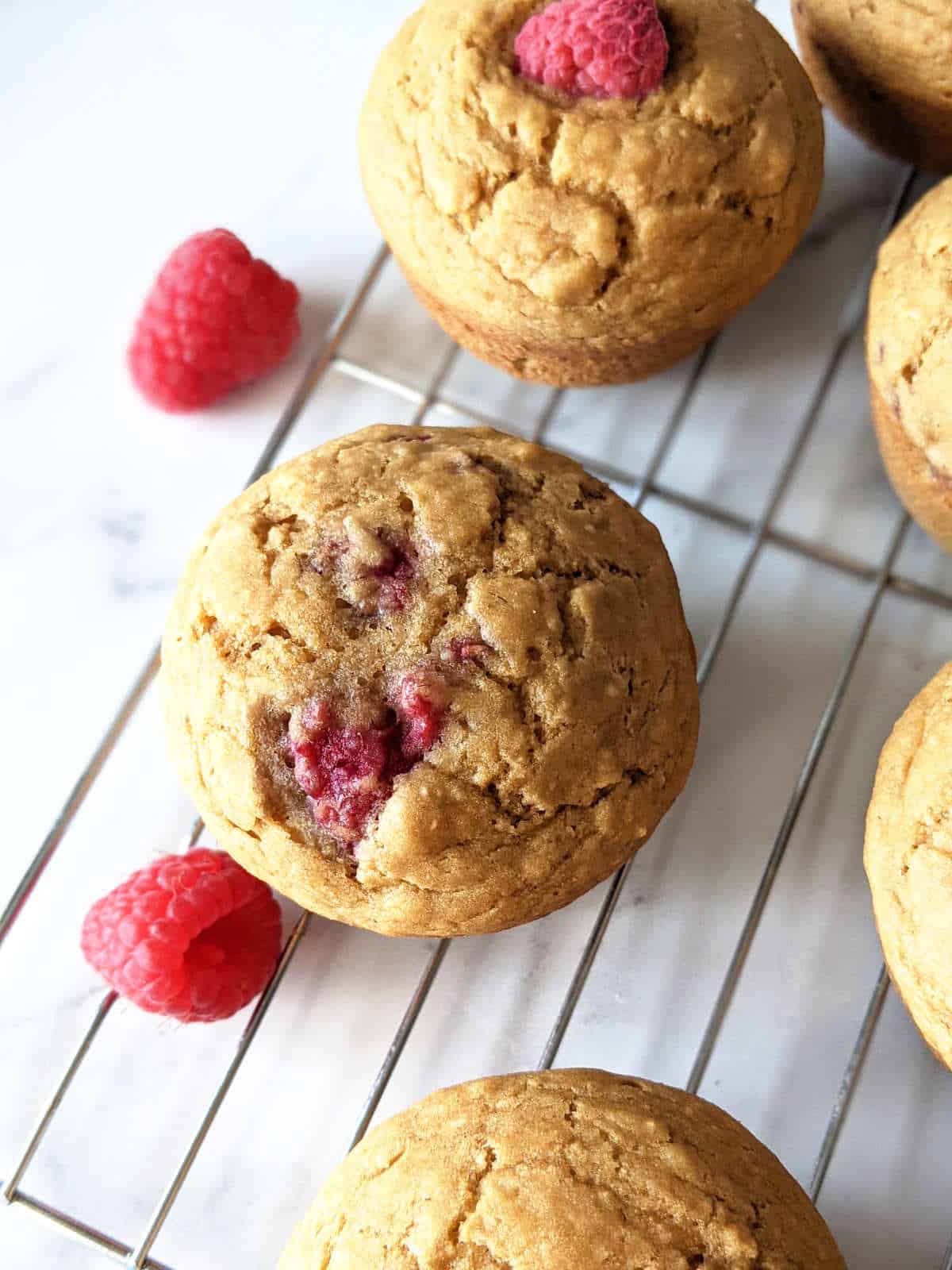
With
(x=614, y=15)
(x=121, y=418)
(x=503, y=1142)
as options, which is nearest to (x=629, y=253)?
(x=614, y=15)

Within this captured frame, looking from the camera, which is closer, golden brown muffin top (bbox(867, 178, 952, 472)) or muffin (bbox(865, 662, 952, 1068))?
muffin (bbox(865, 662, 952, 1068))

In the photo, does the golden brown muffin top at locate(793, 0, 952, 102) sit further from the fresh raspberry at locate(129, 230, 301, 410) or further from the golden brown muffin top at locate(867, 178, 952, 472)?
the fresh raspberry at locate(129, 230, 301, 410)

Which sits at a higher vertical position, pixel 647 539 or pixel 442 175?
pixel 442 175

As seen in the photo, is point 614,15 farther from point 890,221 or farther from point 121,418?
point 121,418

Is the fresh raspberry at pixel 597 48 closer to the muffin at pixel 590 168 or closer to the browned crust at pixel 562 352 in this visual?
the muffin at pixel 590 168

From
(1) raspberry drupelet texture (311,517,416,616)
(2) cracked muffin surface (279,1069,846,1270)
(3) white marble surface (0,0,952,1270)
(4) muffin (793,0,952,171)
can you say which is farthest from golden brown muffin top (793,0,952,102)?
(2) cracked muffin surface (279,1069,846,1270)

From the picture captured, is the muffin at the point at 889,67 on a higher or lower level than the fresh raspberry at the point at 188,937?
higher

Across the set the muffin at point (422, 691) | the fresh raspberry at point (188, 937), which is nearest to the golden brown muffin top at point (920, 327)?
the muffin at point (422, 691)
